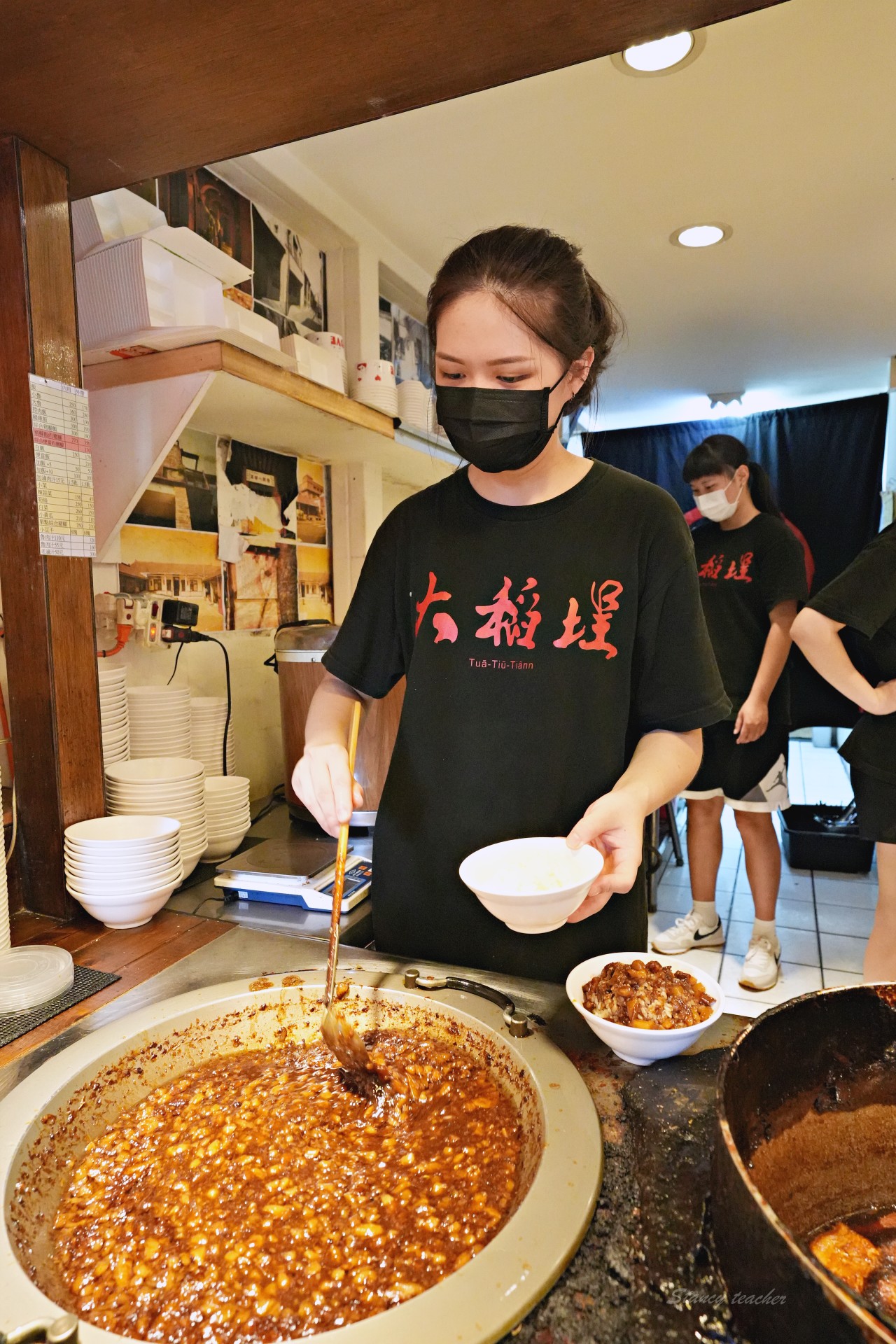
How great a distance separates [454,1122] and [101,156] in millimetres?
1672

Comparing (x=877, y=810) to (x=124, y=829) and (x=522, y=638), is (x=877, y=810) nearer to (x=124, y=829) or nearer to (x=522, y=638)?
(x=522, y=638)

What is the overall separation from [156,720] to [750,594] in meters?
2.52

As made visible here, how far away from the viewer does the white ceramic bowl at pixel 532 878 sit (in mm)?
883

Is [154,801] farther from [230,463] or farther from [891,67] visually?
[891,67]

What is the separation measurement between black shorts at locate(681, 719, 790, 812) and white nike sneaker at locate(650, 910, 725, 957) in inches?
24.8

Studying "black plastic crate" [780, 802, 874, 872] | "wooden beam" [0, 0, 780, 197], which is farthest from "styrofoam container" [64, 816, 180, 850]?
"black plastic crate" [780, 802, 874, 872]

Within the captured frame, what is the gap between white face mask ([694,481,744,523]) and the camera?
334cm

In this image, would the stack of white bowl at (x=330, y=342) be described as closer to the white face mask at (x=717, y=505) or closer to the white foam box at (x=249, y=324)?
the white foam box at (x=249, y=324)

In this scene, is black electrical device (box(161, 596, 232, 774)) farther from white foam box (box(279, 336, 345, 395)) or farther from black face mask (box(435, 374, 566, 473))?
black face mask (box(435, 374, 566, 473))

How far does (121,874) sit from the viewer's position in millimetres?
1379

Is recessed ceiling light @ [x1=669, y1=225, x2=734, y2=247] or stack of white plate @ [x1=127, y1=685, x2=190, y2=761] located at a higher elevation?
recessed ceiling light @ [x1=669, y1=225, x2=734, y2=247]

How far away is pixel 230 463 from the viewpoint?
2.43 metres

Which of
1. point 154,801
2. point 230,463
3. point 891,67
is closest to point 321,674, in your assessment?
point 154,801

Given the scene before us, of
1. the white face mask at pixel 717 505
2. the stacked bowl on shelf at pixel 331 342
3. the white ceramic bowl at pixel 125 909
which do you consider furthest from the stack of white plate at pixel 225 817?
the white face mask at pixel 717 505
